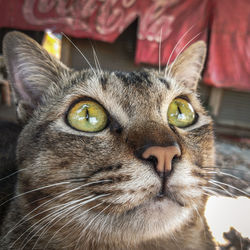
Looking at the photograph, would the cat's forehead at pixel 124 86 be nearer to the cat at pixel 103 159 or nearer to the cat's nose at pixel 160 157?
the cat at pixel 103 159

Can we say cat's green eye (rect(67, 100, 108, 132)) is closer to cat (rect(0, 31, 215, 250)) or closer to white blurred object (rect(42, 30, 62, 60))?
cat (rect(0, 31, 215, 250))

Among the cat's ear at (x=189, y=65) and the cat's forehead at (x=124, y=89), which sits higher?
the cat's ear at (x=189, y=65)

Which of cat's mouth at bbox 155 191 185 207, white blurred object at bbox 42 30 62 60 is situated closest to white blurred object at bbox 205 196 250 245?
cat's mouth at bbox 155 191 185 207

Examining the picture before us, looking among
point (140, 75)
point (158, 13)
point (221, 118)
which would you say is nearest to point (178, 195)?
point (140, 75)

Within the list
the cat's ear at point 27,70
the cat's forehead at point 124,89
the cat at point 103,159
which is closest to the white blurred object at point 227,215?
the cat at point 103,159

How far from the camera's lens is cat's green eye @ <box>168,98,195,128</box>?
692 millimetres

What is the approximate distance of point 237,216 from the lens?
1.81 feet

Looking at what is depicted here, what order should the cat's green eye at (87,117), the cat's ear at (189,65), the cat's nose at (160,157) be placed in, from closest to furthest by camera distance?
the cat's nose at (160,157) → the cat's green eye at (87,117) → the cat's ear at (189,65)

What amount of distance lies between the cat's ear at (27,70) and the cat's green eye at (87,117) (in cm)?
19

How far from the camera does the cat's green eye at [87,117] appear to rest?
0.61 m

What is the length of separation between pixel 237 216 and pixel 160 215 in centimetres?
19

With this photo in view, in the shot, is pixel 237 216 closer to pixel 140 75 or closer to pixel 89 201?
pixel 89 201

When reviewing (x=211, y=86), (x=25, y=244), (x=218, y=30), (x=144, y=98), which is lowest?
(x=25, y=244)

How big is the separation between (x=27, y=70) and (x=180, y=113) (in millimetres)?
483
